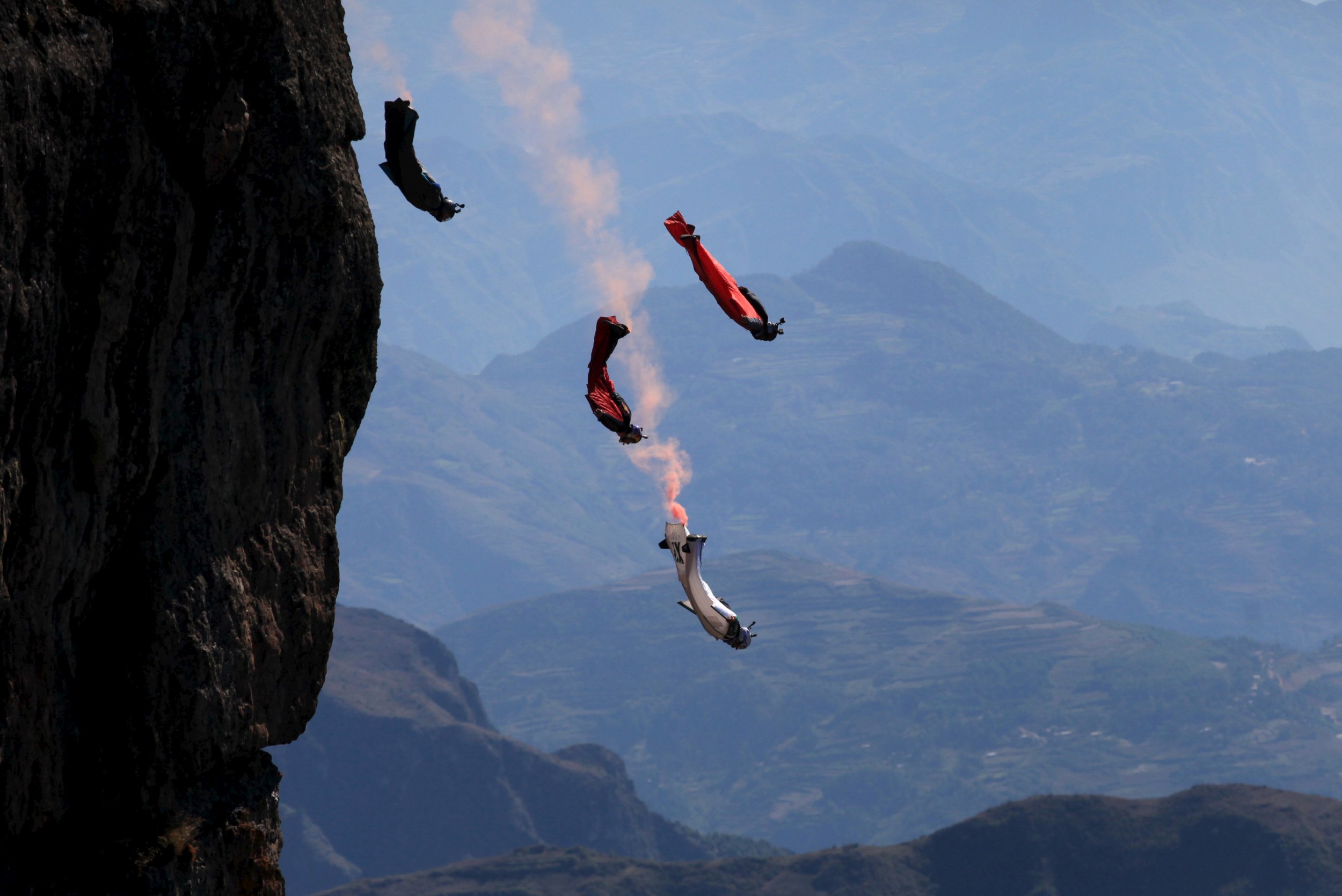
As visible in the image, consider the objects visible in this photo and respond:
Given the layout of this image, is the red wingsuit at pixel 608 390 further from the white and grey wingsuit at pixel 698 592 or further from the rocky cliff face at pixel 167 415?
the rocky cliff face at pixel 167 415

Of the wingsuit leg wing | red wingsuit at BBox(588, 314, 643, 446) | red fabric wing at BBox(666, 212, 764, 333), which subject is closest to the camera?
the wingsuit leg wing

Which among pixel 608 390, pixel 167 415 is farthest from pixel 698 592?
pixel 167 415

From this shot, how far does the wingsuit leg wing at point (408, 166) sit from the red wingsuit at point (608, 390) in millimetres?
2265

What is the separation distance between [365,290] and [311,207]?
1440 millimetres

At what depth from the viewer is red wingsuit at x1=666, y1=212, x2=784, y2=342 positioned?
21234 millimetres

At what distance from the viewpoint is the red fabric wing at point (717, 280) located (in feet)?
70.2

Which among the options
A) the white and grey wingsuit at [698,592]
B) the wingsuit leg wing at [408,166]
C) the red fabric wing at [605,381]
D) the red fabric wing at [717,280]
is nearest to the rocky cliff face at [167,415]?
the wingsuit leg wing at [408,166]

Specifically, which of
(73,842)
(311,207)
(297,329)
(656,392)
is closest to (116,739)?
(73,842)

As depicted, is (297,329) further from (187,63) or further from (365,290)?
(187,63)

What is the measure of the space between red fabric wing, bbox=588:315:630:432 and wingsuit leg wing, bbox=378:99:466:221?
226 centimetres

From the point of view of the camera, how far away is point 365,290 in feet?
62.2

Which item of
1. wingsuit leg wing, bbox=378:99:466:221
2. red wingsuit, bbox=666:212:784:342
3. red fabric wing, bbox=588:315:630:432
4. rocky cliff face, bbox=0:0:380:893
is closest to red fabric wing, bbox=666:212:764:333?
red wingsuit, bbox=666:212:784:342

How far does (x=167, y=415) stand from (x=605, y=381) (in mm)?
6468

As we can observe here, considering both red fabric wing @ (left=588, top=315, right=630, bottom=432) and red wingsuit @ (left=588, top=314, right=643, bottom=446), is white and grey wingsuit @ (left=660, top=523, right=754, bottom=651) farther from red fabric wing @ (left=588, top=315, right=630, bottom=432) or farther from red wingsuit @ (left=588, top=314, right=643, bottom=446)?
red fabric wing @ (left=588, top=315, right=630, bottom=432)
